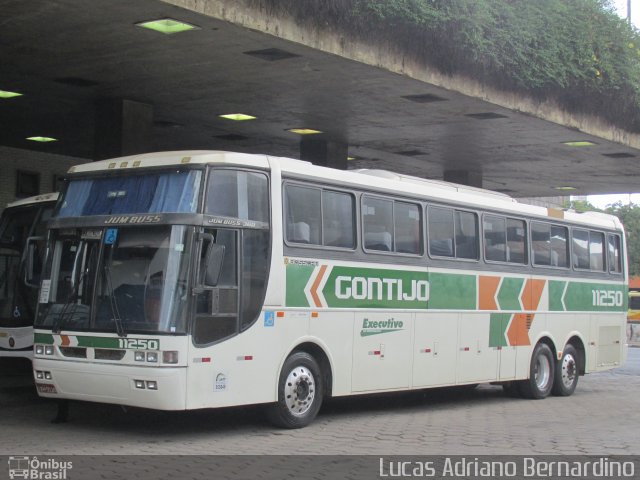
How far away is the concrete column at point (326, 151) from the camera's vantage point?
77.2 ft

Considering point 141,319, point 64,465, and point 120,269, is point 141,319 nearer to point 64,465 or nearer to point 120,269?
point 120,269

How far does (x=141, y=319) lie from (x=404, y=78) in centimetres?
725

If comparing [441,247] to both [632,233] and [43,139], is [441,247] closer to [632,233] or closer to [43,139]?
[43,139]

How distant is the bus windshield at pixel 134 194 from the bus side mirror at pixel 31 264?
4829 millimetres

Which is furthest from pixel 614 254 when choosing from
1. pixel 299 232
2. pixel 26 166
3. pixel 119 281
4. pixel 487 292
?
pixel 26 166

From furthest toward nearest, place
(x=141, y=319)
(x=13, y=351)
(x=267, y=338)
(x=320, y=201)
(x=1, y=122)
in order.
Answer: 1. (x=1, y=122)
2. (x=13, y=351)
3. (x=320, y=201)
4. (x=267, y=338)
5. (x=141, y=319)

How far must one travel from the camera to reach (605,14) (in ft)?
69.1

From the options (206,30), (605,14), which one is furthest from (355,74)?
(605,14)

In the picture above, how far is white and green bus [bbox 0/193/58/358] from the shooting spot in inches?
680

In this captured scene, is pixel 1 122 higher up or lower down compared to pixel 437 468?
higher up

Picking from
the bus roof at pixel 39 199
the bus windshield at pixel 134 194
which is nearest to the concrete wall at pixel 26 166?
the bus roof at pixel 39 199

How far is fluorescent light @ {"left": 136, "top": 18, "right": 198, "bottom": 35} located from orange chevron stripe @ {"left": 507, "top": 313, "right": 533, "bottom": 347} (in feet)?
24.9

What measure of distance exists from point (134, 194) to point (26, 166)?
17.9 m

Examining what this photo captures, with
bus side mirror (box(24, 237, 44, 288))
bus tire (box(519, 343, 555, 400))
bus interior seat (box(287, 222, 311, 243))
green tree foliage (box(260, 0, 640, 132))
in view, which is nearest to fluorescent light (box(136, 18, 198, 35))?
green tree foliage (box(260, 0, 640, 132))
